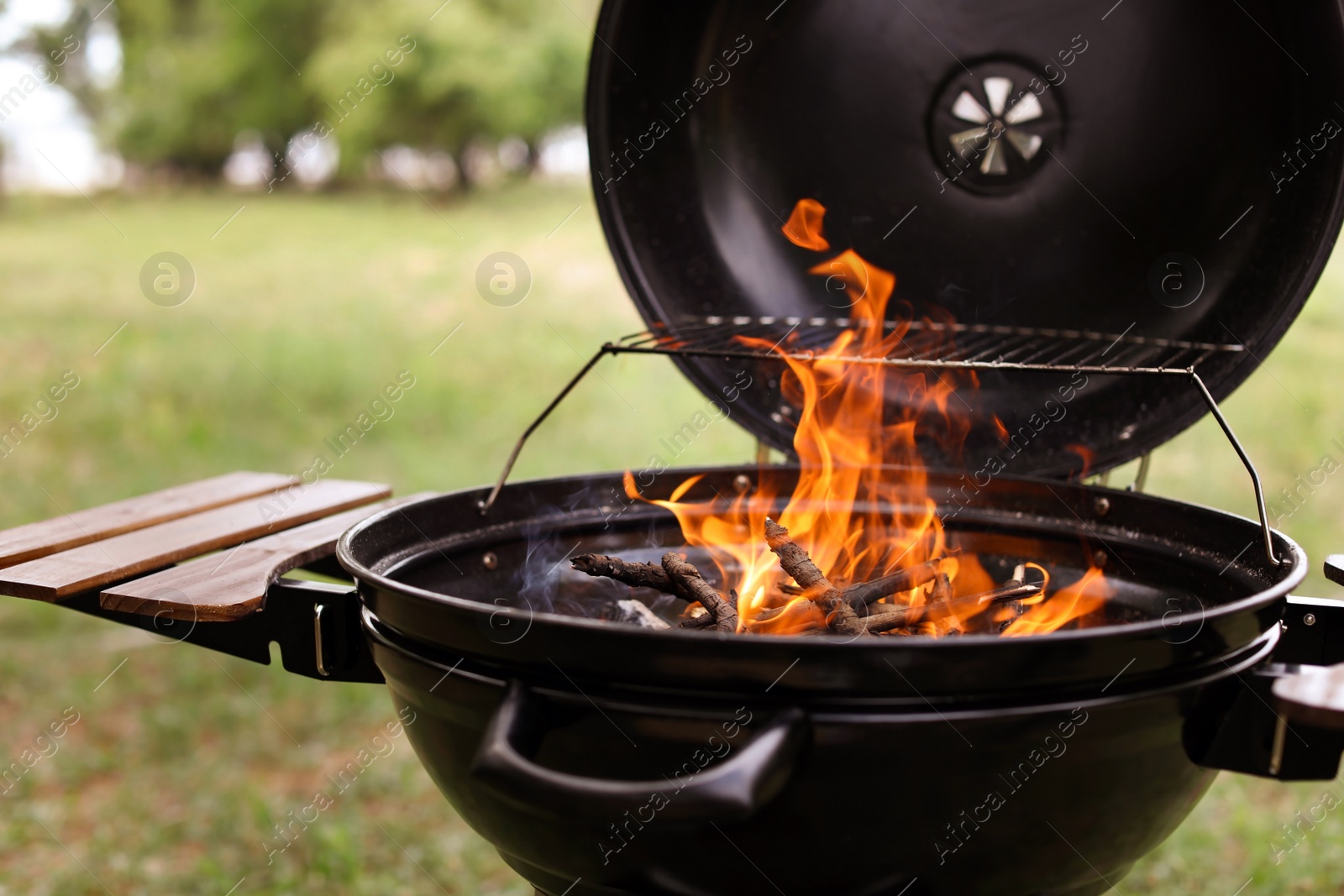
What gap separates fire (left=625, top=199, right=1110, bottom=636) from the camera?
1528 mm

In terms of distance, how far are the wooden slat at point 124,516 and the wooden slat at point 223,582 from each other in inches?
6.3

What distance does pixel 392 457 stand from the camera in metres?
4.45

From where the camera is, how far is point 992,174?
5.32 feet

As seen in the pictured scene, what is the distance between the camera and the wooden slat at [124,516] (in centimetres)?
139

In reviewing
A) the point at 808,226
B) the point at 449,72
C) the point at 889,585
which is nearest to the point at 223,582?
the point at 889,585

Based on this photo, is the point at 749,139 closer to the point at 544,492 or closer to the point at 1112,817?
the point at 544,492

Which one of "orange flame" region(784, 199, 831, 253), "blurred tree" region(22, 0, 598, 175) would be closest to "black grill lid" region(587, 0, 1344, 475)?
"orange flame" region(784, 199, 831, 253)

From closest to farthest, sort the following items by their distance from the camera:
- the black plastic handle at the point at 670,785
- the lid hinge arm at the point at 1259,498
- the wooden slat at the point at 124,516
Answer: the black plastic handle at the point at 670,785 < the lid hinge arm at the point at 1259,498 < the wooden slat at the point at 124,516

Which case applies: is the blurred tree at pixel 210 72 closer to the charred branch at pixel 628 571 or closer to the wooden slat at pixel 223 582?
the wooden slat at pixel 223 582

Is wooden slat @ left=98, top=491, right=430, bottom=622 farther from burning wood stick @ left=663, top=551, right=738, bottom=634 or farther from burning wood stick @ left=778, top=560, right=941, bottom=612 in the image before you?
burning wood stick @ left=778, top=560, right=941, bottom=612

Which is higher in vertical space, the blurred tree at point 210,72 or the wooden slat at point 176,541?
the blurred tree at point 210,72

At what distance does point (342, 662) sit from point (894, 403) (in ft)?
3.01

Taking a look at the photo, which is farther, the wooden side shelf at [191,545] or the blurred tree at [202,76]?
the blurred tree at [202,76]

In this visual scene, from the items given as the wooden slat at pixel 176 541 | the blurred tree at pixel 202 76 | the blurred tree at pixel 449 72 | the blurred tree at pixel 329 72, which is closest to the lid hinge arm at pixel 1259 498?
the wooden slat at pixel 176 541
